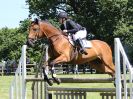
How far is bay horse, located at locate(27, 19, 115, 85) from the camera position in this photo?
29.9ft

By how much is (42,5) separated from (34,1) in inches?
38.1

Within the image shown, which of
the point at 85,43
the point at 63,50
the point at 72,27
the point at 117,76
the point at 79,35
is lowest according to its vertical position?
the point at 117,76

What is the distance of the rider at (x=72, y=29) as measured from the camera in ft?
30.5

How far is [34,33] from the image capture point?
915 cm

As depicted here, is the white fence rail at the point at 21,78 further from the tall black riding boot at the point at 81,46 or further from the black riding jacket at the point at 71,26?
the tall black riding boot at the point at 81,46

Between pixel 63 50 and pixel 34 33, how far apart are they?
632 mm

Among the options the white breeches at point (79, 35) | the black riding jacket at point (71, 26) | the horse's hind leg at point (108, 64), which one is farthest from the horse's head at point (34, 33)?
the horse's hind leg at point (108, 64)

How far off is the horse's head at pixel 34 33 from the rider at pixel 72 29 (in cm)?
43

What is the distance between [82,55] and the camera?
31.1 ft

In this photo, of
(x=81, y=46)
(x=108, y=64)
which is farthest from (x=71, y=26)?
(x=108, y=64)

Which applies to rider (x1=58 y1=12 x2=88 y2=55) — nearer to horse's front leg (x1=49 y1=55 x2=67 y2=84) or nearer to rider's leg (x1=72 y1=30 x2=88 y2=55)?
rider's leg (x1=72 y1=30 x2=88 y2=55)

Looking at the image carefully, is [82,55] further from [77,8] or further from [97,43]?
[77,8]

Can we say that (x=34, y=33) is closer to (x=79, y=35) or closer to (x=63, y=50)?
(x=63, y=50)

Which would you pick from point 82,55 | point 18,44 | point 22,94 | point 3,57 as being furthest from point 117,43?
point 3,57
